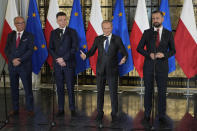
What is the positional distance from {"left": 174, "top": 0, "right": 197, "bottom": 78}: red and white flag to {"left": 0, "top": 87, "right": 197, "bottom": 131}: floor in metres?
0.75

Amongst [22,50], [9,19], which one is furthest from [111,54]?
[9,19]

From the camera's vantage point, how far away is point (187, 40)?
519cm

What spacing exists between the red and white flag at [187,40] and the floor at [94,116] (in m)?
0.75

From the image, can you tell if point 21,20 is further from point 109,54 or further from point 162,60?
point 162,60

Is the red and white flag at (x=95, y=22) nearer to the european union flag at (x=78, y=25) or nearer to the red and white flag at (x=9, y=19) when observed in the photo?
the european union flag at (x=78, y=25)

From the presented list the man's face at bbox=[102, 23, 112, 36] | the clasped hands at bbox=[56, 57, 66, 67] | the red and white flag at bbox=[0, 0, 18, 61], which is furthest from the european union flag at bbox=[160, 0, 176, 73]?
the red and white flag at bbox=[0, 0, 18, 61]

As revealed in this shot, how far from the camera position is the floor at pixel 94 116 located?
3949 mm

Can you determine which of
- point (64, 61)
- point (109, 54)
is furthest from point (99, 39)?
point (64, 61)

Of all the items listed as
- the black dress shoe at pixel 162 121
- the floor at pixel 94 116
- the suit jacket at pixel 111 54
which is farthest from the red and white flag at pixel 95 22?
the black dress shoe at pixel 162 121

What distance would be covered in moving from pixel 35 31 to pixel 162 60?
280 cm

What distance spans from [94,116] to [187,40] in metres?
2.28

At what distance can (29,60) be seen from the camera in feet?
14.6

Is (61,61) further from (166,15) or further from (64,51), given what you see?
(166,15)

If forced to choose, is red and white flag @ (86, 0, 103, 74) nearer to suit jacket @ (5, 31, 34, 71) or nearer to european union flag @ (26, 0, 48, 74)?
european union flag @ (26, 0, 48, 74)
